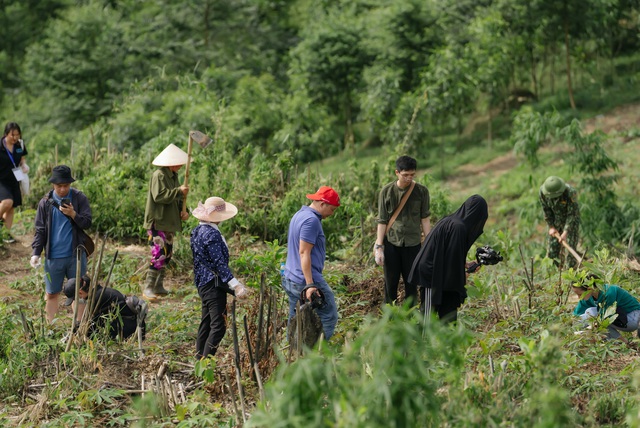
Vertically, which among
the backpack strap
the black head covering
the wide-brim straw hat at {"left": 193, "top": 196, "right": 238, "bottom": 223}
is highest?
the black head covering

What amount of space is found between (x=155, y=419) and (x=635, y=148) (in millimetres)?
13242

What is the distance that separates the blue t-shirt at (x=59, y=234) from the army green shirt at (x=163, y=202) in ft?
3.13

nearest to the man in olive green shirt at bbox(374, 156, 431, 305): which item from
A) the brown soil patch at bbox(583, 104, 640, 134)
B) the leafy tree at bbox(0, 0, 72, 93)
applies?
the brown soil patch at bbox(583, 104, 640, 134)

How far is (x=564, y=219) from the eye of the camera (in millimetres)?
8062

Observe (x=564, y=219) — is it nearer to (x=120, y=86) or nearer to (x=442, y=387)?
(x=442, y=387)

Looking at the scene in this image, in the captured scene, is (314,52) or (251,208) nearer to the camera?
(251,208)

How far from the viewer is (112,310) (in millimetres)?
6262

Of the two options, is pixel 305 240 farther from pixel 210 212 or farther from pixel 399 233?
pixel 399 233

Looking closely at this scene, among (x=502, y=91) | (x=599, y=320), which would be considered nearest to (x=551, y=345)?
(x=599, y=320)

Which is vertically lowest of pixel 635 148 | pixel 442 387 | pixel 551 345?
pixel 635 148

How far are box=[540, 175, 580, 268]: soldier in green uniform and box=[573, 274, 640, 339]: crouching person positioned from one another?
149cm

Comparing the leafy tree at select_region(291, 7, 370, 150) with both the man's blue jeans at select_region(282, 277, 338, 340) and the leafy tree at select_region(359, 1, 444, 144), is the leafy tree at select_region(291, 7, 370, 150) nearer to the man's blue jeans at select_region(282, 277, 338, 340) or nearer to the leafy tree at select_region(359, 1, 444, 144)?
the leafy tree at select_region(359, 1, 444, 144)

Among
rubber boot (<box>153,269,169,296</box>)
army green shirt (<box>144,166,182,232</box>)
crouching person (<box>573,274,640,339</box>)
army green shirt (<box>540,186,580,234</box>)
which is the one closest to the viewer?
crouching person (<box>573,274,640,339</box>)

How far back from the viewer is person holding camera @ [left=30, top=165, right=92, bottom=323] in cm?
661
